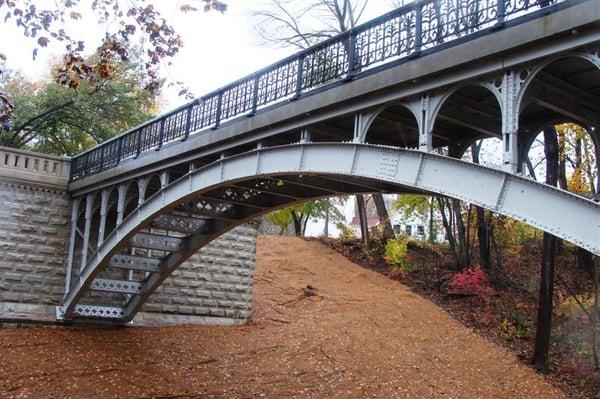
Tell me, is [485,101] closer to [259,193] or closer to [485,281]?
[259,193]

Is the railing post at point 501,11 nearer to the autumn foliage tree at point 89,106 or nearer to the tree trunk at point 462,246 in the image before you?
the tree trunk at point 462,246

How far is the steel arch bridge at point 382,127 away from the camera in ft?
17.4

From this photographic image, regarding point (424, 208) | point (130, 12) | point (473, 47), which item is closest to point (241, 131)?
point (130, 12)

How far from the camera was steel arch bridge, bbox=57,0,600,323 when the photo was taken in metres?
5.29

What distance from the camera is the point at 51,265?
49.6 feet

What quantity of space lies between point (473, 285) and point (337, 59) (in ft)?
43.9

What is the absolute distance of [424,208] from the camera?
1069 inches

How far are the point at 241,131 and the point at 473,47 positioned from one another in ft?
15.4

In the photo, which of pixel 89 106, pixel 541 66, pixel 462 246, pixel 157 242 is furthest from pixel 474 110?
pixel 89 106

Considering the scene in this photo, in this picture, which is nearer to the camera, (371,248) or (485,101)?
(485,101)

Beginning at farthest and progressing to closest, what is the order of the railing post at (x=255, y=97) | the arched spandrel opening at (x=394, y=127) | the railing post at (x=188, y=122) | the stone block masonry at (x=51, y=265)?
the stone block masonry at (x=51, y=265), the railing post at (x=188, y=122), the railing post at (x=255, y=97), the arched spandrel opening at (x=394, y=127)

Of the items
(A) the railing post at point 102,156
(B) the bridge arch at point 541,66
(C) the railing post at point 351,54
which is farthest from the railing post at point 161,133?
(B) the bridge arch at point 541,66

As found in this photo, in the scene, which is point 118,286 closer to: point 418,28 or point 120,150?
point 120,150

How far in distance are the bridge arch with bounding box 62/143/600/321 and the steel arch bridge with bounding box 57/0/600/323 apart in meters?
0.02
